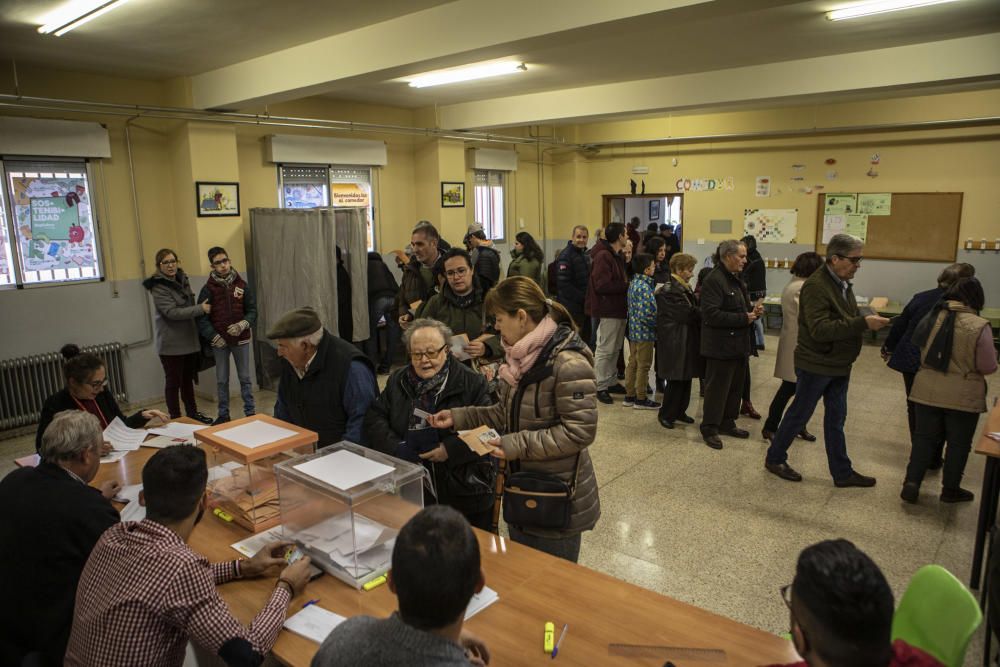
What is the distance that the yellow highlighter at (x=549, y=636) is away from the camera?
1708 mm

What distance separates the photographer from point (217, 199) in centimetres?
648

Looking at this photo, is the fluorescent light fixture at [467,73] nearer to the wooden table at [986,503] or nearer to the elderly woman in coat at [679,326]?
the elderly woman in coat at [679,326]

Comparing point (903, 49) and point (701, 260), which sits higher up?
point (903, 49)

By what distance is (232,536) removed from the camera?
234cm

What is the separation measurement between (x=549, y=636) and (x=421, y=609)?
0.61 meters

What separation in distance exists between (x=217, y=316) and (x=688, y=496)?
415 cm

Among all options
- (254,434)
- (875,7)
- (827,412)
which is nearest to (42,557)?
(254,434)

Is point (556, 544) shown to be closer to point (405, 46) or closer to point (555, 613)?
point (555, 613)

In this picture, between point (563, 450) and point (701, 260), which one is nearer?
point (563, 450)

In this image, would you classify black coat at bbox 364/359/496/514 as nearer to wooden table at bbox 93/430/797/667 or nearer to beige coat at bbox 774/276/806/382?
wooden table at bbox 93/430/797/667

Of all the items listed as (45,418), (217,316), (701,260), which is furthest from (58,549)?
(701,260)

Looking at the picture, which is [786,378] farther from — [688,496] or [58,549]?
[58,549]

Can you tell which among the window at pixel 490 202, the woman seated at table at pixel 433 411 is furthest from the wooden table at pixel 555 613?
the window at pixel 490 202

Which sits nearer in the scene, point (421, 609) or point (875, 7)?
point (421, 609)
